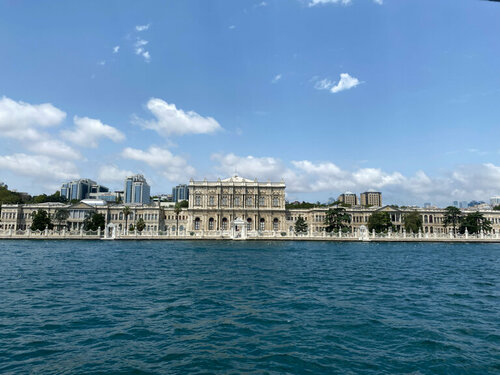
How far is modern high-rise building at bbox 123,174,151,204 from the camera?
6334 inches

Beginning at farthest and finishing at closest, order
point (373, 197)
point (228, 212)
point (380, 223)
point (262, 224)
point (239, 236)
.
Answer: point (373, 197) → point (262, 224) → point (228, 212) → point (380, 223) → point (239, 236)

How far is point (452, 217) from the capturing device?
238 feet

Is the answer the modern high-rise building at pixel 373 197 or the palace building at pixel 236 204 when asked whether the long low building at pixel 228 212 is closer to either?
the palace building at pixel 236 204

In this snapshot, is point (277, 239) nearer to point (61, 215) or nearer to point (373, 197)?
point (61, 215)

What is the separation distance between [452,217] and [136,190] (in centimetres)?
12834

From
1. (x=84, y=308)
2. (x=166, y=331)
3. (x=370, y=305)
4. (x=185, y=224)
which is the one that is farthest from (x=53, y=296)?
(x=185, y=224)

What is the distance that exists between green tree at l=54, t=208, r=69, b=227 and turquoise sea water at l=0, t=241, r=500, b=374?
60095mm

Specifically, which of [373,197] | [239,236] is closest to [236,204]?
[239,236]

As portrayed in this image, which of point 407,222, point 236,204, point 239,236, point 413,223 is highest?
point 236,204

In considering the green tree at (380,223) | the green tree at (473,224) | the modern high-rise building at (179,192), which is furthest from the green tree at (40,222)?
the modern high-rise building at (179,192)

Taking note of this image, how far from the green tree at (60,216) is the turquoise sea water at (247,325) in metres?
60.1

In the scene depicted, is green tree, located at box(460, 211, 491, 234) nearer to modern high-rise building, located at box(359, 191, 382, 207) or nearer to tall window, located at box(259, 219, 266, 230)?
tall window, located at box(259, 219, 266, 230)

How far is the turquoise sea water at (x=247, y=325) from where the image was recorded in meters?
7.57

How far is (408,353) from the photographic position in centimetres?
822
